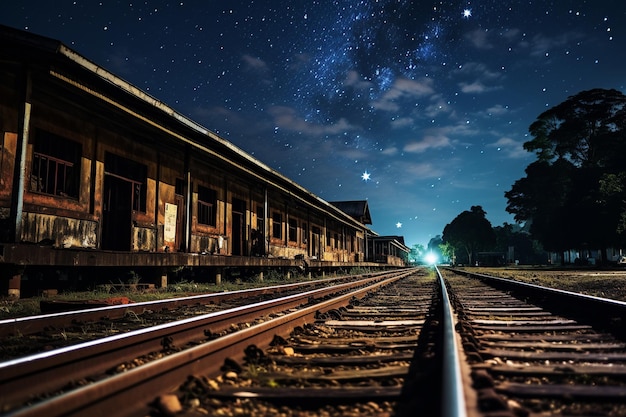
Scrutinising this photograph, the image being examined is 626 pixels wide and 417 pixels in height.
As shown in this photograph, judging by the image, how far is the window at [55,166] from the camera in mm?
8664

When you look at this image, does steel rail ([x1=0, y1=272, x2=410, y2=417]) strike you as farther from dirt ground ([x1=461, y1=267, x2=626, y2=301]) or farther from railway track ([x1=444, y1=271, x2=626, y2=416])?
dirt ground ([x1=461, y1=267, x2=626, y2=301])

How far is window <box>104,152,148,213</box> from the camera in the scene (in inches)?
423

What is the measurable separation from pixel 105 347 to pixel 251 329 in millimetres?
1089

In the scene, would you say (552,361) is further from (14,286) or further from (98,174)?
(98,174)

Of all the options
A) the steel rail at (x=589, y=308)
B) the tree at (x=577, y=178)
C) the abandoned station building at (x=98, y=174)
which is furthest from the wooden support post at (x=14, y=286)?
the tree at (x=577, y=178)

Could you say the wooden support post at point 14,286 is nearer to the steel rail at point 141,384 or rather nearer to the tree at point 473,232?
the steel rail at point 141,384

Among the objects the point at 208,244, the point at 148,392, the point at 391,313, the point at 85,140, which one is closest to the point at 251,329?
the point at 148,392

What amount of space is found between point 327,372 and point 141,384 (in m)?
1.14

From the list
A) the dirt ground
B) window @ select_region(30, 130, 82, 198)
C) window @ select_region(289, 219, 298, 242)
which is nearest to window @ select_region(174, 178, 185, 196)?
window @ select_region(30, 130, 82, 198)

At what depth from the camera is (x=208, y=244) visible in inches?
556

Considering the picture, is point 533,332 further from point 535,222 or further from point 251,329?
point 535,222

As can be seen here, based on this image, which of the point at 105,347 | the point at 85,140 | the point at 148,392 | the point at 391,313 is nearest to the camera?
the point at 148,392

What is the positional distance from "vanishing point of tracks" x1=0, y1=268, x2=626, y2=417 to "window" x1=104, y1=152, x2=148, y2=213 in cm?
760

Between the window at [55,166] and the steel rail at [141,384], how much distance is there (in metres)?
7.44
